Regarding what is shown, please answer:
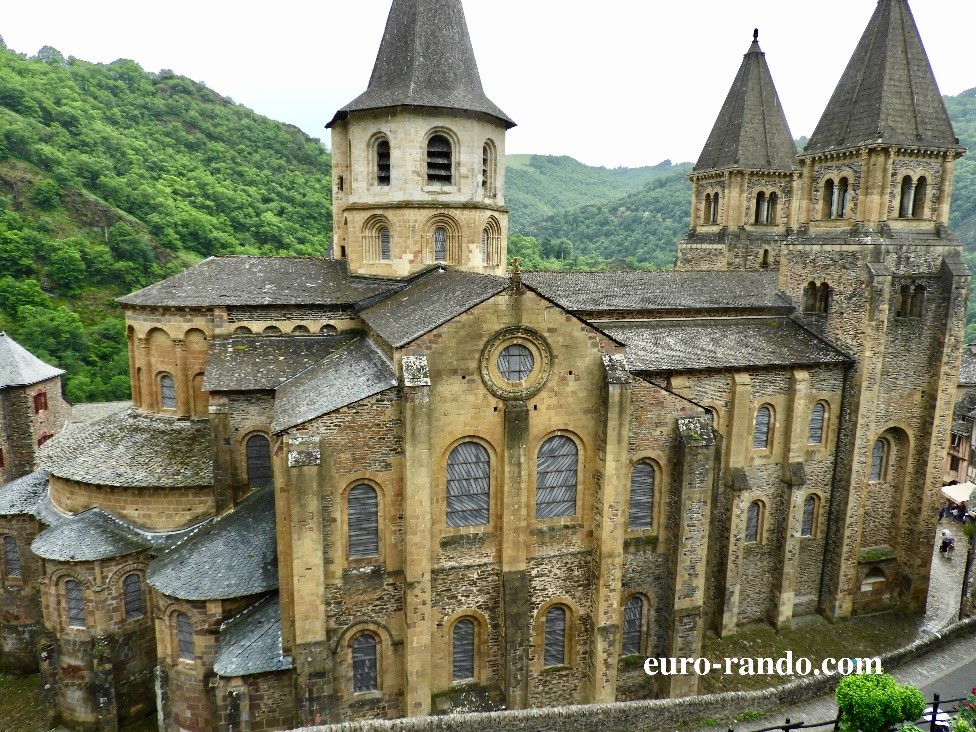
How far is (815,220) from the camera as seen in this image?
24.3 metres

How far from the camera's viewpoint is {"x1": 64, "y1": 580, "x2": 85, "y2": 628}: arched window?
1853 centimetres

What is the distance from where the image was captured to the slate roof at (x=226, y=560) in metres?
16.8

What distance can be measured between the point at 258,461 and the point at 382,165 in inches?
422

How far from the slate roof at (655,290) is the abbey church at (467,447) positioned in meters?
0.17

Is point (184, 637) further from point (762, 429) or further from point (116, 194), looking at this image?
point (116, 194)

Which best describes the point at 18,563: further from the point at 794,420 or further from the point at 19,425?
the point at 794,420

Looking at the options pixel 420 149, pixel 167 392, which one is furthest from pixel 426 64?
pixel 167 392

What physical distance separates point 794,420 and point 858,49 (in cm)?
1330

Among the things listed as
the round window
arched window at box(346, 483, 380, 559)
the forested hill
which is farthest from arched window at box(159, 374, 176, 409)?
the forested hill

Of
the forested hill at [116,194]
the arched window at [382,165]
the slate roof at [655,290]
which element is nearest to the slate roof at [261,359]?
the arched window at [382,165]

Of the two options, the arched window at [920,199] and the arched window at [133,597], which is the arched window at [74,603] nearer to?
the arched window at [133,597]

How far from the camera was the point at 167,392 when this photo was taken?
21.8 metres

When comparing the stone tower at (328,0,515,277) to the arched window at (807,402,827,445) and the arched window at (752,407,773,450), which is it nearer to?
the arched window at (752,407,773,450)

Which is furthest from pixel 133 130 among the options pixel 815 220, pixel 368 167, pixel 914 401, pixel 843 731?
pixel 843 731
